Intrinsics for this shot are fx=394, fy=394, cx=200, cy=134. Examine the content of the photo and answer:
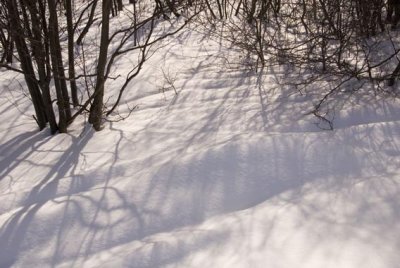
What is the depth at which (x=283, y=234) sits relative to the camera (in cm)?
220

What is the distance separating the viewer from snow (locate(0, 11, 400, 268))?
2150mm

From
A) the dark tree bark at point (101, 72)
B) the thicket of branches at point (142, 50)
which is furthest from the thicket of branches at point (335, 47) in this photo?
the dark tree bark at point (101, 72)

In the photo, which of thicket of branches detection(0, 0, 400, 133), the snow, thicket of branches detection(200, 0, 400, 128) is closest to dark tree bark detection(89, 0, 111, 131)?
thicket of branches detection(0, 0, 400, 133)

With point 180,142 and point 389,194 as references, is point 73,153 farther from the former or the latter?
point 389,194

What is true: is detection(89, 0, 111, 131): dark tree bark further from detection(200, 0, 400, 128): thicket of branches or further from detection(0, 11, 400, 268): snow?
detection(200, 0, 400, 128): thicket of branches

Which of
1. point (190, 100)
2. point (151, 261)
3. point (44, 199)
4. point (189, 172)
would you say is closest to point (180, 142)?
point (189, 172)

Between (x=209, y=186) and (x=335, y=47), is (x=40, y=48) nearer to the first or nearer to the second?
(x=209, y=186)

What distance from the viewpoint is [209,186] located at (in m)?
2.70

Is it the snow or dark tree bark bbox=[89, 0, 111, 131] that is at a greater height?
dark tree bark bbox=[89, 0, 111, 131]

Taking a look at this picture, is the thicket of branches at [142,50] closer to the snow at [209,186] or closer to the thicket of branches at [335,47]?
the thicket of branches at [335,47]

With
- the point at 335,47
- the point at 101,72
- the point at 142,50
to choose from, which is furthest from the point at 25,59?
the point at 335,47

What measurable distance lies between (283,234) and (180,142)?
4.55 feet

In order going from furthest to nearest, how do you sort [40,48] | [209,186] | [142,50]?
[142,50] < [40,48] < [209,186]

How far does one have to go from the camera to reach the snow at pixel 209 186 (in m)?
2.15
